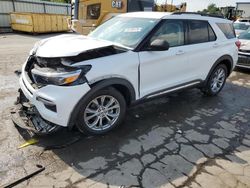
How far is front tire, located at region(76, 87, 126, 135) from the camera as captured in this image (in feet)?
11.3

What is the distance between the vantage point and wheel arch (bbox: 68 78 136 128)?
129 inches

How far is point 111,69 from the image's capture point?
348 centimetres

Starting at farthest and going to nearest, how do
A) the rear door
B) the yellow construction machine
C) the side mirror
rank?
1. the yellow construction machine
2. the rear door
3. the side mirror

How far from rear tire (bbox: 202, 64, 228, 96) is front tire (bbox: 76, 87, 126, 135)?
2612mm

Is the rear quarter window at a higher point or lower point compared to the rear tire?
higher

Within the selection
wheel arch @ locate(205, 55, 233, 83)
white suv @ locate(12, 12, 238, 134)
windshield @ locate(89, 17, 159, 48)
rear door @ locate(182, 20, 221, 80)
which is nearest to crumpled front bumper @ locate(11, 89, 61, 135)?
white suv @ locate(12, 12, 238, 134)

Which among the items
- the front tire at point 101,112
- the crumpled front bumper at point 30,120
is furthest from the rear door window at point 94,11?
the front tire at point 101,112

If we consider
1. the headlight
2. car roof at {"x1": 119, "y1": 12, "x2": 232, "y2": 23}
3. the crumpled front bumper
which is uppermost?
car roof at {"x1": 119, "y1": 12, "x2": 232, "y2": 23}

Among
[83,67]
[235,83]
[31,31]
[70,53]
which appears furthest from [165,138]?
[31,31]

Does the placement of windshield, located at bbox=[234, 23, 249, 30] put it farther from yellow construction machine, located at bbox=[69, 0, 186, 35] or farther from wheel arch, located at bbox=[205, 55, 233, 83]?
wheel arch, located at bbox=[205, 55, 233, 83]

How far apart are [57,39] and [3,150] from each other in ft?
6.17

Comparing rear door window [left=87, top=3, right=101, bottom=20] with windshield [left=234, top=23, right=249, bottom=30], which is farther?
windshield [left=234, top=23, right=249, bottom=30]

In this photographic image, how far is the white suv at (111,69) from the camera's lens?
323 centimetres

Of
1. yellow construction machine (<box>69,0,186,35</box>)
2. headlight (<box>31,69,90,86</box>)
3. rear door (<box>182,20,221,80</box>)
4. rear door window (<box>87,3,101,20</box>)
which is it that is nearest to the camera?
headlight (<box>31,69,90,86</box>)
